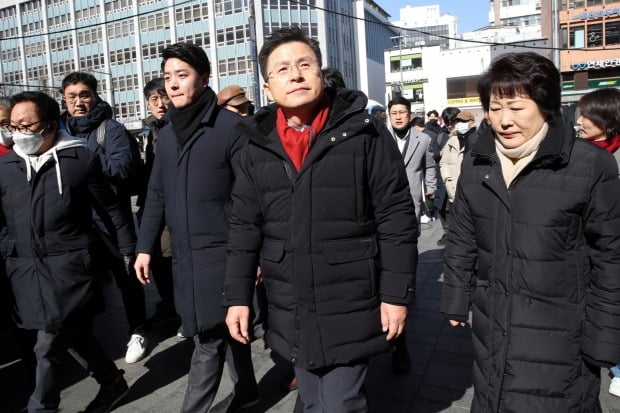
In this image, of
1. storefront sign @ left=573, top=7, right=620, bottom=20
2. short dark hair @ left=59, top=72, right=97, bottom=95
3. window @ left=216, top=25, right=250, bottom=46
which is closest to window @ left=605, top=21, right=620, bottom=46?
storefront sign @ left=573, top=7, right=620, bottom=20

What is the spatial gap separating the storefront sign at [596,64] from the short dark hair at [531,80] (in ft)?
167

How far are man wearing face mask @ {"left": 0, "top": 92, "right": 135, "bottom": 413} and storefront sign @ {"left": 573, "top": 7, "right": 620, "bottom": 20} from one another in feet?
172

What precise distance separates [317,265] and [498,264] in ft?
2.41

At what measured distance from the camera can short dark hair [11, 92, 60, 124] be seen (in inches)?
122

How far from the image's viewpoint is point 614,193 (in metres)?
2.00

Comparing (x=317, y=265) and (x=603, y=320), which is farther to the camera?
(x=317, y=265)

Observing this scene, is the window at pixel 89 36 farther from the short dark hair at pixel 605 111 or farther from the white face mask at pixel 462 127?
the short dark hair at pixel 605 111

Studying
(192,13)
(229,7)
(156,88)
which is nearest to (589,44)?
(229,7)

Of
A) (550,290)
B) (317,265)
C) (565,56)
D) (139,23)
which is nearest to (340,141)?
(317,265)

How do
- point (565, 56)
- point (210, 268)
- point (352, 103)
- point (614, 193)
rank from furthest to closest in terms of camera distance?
1. point (565, 56)
2. point (210, 268)
3. point (352, 103)
4. point (614, 193)

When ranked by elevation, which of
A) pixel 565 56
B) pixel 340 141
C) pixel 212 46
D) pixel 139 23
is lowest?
pixel 340 141

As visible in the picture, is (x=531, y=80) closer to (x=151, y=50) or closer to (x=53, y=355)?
(x=53, y=355)

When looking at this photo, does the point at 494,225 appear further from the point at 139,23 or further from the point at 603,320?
the point at 139,23

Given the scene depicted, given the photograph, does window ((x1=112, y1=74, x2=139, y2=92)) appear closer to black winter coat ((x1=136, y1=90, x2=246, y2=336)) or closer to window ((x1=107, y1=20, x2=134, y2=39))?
window ((x1=107, y1=20, x2=134, y2=39))
